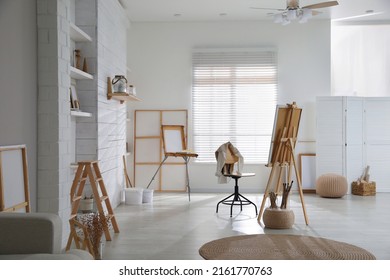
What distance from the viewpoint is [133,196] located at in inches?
280

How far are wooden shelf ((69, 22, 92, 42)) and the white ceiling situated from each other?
6.83 feet

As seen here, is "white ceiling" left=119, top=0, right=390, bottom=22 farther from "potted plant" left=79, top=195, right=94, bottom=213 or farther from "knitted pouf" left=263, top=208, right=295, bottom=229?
"knitted pouf" left=263, top=208, right=295, bottom=229

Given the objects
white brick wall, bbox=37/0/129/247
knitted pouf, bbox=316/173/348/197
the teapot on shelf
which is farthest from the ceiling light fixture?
knitted pouf, bbox=316/173/348/197

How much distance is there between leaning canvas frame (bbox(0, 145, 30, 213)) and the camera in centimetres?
333

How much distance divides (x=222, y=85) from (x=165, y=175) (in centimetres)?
195

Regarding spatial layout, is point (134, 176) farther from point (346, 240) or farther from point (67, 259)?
point (67, 259)

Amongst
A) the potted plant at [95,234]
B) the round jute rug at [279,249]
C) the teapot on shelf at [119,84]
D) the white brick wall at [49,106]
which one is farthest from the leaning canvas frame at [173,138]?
the potted plant at [95,234]

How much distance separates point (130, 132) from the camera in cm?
872

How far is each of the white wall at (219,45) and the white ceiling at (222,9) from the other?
245mm

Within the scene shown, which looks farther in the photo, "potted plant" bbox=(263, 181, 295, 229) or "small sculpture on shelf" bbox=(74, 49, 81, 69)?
"small sculpture on shelf" bbox=(74, 49, 81, 69)

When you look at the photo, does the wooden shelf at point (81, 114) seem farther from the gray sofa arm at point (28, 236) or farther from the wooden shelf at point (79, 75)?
the gray sofa arm at point (28, 236)

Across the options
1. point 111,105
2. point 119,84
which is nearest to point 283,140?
point 119,84

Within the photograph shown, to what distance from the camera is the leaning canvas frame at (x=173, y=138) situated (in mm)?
7989
